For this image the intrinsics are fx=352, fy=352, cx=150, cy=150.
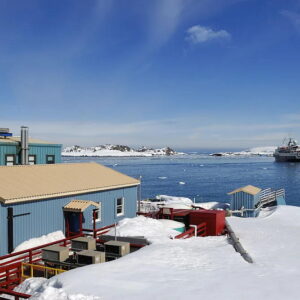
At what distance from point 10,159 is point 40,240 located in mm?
7585

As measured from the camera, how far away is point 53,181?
2069 centimetres

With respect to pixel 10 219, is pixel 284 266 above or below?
below

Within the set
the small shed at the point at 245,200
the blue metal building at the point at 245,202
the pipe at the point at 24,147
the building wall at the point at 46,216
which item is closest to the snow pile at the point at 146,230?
the building wall at the point at 46,216

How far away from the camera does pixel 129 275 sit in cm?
1098

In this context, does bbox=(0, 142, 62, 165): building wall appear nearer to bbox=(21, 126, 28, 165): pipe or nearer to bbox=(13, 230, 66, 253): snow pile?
bbox=(21, 126, 28, 165): pipe

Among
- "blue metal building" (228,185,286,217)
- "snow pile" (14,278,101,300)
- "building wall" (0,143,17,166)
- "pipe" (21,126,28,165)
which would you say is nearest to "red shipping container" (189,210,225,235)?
"blue metal building" (228,185,286,217)

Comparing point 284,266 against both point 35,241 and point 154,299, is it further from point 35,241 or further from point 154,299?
point 35,241

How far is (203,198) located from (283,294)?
54.8 metres

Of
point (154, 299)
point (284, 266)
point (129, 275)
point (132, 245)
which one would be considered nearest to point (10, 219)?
point (132, 245)

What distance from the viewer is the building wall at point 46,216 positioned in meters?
16.9

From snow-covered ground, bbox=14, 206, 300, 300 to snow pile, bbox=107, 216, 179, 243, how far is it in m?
1.17

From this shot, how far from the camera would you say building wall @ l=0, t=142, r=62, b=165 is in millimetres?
22913

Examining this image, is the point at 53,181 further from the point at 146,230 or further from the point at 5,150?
the point at 146,230

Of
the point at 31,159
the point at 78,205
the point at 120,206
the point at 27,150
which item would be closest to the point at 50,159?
the point at 31,159
